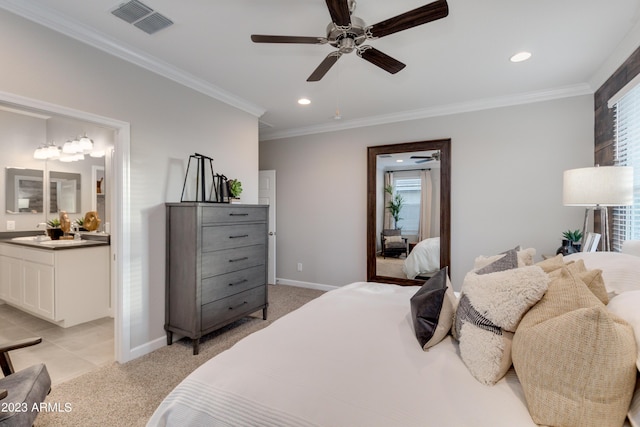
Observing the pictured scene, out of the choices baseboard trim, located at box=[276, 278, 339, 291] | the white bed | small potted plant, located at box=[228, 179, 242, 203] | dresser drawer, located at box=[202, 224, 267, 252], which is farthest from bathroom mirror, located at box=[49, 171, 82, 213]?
the white bed

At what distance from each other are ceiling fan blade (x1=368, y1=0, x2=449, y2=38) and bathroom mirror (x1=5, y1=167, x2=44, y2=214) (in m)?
4.92

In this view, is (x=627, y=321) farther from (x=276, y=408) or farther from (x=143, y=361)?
(x=143, y=361)

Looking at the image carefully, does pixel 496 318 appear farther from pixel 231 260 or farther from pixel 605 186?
pixel 231 260

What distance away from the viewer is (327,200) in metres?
4.67

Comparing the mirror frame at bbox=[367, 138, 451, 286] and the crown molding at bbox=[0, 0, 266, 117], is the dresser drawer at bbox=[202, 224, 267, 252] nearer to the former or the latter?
the crown molding at bbox=[0, 0, 266, 117]

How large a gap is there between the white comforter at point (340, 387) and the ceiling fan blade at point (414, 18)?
1635mm

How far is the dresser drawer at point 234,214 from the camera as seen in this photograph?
→ 2.72m

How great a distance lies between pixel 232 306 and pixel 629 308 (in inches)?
112

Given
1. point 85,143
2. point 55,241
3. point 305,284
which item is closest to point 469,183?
point 305,284

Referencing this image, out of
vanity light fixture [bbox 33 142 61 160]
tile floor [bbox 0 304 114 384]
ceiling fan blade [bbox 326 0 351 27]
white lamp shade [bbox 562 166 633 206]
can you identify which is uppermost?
ceiling fan blade [bbox 326 0 351 27]

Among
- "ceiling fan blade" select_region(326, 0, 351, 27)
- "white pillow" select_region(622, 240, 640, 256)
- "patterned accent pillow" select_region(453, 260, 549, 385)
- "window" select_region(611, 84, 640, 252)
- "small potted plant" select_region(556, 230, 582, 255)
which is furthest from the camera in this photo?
"small potted plant" select_region(556, 230, 582, 255)

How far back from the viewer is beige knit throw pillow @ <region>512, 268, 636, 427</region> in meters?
0.80

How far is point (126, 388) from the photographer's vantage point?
213cm

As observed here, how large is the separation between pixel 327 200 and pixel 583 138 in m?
3.17
